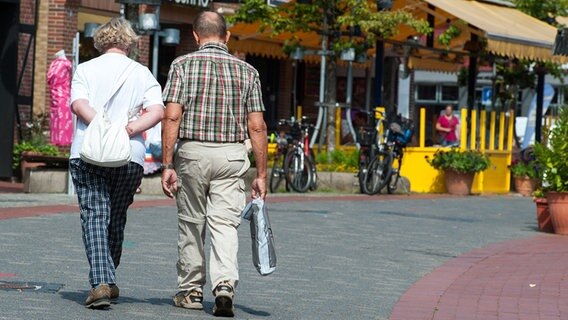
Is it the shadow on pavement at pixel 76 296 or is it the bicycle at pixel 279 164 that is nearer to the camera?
the shadow on pavement at pixel 76 296

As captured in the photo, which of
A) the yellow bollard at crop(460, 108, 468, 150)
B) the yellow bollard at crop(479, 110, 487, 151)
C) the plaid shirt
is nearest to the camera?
the plaid shirt

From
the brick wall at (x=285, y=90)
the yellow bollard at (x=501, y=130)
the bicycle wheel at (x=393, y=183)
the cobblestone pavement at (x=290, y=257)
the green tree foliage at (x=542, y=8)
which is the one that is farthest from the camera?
the brick wall at (x=285, y=90)

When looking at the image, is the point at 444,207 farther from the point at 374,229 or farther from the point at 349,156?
the point at 374,229

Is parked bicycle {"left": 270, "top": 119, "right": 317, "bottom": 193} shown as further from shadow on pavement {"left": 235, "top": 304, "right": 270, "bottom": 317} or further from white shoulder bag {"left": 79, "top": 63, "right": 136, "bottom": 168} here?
white shoulder bag {"left": 79, "top": 63, "right": 136, "bottom": 168}

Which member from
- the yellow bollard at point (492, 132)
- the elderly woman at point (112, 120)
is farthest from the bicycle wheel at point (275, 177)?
the elderly woman at point (112, 120)

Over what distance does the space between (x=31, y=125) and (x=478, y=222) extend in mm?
8474

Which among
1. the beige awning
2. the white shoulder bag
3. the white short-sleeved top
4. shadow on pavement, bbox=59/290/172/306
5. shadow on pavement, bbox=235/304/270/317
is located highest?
the beige awning

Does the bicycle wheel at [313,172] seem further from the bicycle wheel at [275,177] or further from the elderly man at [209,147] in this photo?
the elderly man at [209,147]

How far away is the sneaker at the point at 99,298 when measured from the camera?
27.7 ft

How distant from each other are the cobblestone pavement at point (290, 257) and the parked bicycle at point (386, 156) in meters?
3.08

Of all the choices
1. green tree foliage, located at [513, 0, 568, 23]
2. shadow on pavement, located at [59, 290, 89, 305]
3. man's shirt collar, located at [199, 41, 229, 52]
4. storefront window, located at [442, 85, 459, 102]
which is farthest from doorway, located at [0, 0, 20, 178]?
storefront window, located at [442, 85, 459, 102]

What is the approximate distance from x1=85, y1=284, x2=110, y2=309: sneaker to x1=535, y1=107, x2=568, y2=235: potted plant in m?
9.54

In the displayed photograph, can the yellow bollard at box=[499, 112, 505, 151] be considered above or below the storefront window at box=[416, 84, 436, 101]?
below

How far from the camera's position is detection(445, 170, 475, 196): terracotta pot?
87.7 feet
